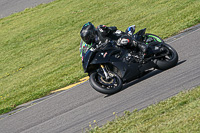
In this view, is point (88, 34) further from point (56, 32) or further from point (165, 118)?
point (56, 32)

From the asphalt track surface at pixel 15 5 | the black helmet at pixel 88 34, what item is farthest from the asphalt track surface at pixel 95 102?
the asphalt track surface at pixel 15 5

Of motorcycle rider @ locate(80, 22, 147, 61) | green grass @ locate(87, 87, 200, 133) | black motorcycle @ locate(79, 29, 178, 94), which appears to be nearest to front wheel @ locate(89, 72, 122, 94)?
black motorcycle @ locate(79, 29, 178, 94)

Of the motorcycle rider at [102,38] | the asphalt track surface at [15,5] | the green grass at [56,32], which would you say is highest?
the asphalt track surface at [15,5]

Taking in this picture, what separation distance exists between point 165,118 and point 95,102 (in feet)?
10.0

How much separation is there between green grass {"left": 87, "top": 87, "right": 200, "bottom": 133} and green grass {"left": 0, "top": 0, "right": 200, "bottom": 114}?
5.40 metres

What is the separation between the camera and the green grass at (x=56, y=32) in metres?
12.8

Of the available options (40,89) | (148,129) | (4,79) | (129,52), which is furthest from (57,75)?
(148,129)

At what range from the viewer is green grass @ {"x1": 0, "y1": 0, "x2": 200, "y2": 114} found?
1280 centimetres

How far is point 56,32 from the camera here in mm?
20297

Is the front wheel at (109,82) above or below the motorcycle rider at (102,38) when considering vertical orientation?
below

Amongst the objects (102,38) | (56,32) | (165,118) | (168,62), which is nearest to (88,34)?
(102,38)

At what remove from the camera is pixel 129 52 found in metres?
8.41

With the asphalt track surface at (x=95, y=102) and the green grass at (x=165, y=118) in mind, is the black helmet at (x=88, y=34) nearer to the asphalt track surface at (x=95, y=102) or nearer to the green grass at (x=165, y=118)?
the asphalt track surface at (x=95, y=102)

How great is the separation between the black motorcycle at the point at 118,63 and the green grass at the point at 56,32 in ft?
10.8
